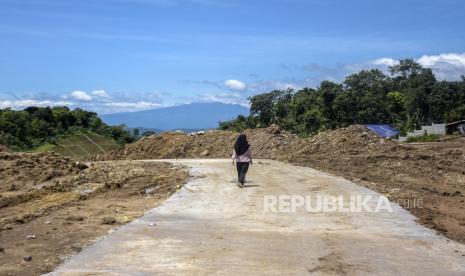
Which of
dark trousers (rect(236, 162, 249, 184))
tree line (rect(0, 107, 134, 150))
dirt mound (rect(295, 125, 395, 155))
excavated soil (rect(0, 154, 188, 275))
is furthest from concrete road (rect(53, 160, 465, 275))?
A: tree line (rect(0, 107, 134, 150))

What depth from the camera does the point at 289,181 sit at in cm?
1920

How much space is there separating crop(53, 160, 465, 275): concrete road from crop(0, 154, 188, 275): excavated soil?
628 mm

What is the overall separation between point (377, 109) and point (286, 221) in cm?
7271

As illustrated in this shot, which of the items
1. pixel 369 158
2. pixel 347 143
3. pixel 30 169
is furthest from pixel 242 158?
pixel 347 143

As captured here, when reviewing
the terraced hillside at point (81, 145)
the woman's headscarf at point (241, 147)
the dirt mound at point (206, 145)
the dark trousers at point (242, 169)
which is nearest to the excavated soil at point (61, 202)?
the dark trousers at point (242, 169)

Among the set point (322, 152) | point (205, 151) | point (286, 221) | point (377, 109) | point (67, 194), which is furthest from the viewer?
point (377, 109)

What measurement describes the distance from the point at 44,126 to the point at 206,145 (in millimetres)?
38910

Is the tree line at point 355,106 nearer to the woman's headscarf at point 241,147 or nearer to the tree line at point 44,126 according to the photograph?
the tree line at point 44,126

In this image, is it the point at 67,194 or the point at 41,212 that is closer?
the point at 41,212

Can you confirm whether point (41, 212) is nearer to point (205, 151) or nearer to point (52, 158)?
point (52, 158)

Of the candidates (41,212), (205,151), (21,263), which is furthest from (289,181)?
(205,151)

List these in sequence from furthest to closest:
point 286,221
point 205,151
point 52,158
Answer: point 205,151
point 52,158
point 286,221

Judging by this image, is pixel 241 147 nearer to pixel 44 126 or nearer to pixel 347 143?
pixel 347 143

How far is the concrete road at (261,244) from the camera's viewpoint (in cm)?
799
